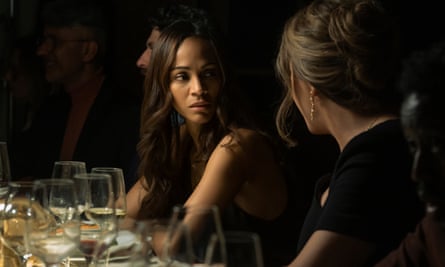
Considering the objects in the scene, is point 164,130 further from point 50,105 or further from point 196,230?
point 196,230

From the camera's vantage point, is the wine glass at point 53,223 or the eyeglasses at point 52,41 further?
the eyeglasses at point 52,41

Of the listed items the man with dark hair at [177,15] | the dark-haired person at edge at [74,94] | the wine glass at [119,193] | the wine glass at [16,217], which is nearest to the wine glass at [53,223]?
the wine glass at [16,217]

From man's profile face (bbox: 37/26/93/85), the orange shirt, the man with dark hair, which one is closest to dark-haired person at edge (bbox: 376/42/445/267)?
the man with dark hair

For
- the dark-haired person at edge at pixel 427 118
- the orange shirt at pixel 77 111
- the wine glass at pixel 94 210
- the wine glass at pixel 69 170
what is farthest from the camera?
the orange shirt at pixel 77 111

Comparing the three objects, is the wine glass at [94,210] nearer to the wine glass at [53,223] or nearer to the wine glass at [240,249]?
the wine glass at [53,223]

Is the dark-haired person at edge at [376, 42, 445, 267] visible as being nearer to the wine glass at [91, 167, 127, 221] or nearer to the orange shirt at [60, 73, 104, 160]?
the wine glass at [91, 167, 127, 221]

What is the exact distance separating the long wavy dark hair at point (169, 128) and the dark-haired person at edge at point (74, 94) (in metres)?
0.83

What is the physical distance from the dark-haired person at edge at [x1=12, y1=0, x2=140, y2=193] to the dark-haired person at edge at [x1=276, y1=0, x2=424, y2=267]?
5.97 feet

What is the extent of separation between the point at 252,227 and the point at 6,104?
8.89 ft

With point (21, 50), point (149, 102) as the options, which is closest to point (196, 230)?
point (149, 102)

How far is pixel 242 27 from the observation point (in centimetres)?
495

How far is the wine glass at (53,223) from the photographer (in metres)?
1.62

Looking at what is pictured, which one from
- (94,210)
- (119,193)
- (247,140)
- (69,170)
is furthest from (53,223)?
(247,140)

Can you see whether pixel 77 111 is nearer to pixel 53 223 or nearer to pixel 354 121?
pixel 354 121
